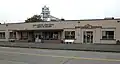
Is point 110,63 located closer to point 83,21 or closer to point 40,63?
point 40,63

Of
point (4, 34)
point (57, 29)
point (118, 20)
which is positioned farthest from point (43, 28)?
point (118, 20)

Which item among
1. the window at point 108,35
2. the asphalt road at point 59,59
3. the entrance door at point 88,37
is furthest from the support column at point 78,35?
the asphalt road at point 59,59

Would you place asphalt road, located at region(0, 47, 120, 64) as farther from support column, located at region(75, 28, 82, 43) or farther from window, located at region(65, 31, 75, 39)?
window, located at region(65, 31, 75, 39)

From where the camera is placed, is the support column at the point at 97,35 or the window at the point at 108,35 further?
the support column at the point at 97,35

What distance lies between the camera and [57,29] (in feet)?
166

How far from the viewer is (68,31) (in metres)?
49.2

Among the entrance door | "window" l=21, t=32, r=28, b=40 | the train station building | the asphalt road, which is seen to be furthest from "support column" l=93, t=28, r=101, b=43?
the asphalt road

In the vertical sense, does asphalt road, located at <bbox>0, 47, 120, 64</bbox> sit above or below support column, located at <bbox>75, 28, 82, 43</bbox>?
below

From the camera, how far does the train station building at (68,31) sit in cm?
4488

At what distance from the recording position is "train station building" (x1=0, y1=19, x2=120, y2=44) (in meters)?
44.9

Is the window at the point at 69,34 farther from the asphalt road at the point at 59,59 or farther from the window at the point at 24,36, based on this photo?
the asphalt road at the point at 59,59

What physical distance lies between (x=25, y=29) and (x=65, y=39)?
38.1ft

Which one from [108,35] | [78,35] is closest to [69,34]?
[78,35]

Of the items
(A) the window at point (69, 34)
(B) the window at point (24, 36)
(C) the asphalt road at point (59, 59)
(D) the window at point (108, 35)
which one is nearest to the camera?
(C) the asphalt road at point (59, 59)
